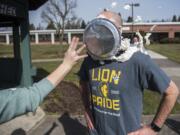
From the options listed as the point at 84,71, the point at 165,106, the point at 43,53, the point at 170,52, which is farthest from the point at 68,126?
the point at 170,52

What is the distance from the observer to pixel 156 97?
10750 millimetres

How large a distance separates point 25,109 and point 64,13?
39216 millimetres

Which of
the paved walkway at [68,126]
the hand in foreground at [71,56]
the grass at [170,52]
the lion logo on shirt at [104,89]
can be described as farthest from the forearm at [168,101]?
the grass at [170,52]

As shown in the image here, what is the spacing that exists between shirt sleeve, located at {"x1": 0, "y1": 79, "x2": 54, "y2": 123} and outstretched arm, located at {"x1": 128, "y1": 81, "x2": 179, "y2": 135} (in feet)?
3.69

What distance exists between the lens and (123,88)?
299 cm

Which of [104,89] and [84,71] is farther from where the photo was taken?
[84,71]

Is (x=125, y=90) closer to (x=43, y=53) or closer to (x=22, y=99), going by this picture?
(x=22, y=99)

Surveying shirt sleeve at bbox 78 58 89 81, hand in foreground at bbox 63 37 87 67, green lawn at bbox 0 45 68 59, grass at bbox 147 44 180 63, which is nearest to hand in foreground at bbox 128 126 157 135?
shirt sleeve at bbox 78 58 89 81

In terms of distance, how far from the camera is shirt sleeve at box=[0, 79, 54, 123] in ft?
6.79

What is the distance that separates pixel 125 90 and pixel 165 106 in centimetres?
33

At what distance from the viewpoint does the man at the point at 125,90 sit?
2.94 metres

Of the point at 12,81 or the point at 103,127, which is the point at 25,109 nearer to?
the point at 103,127

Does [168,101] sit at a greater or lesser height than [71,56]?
lesser

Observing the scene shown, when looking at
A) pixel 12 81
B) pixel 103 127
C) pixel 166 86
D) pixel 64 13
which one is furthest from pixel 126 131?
pixel 64 13
